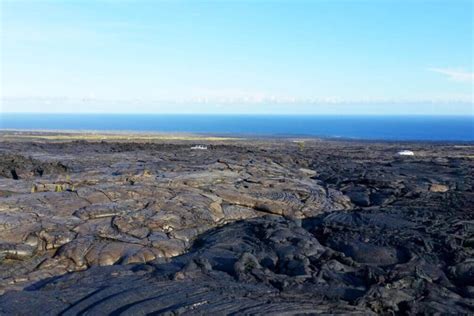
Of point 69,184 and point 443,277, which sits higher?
point 69,184

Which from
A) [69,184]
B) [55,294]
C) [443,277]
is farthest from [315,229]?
[69,184]

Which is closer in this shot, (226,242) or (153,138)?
(226,242)

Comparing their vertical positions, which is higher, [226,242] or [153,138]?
[153,138]

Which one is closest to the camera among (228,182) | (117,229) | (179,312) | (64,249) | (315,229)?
(179,312)

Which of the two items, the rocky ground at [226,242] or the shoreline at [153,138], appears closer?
the rocky ground at [226,242]

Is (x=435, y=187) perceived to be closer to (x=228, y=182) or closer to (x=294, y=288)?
(x=228, y=182)

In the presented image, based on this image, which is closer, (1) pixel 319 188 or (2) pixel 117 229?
(2) pixel 117 229

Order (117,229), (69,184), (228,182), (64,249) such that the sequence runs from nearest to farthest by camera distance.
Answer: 1. (64,249)
2. (117,229)
3. (69,184)
4. (228,182)

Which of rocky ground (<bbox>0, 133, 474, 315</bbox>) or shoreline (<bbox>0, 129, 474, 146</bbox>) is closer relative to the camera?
rocky ground (<bbox>0, 133, 474, 315</bbox>)
